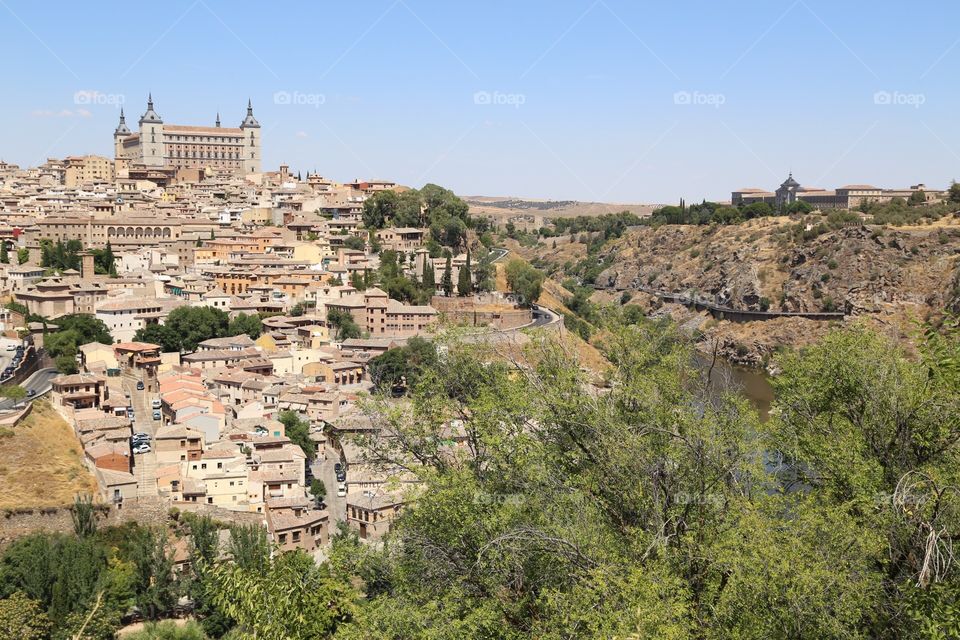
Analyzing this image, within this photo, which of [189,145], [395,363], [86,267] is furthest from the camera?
[189,145]

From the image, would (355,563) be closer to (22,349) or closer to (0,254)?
(22,349)

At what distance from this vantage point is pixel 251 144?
3209 inches

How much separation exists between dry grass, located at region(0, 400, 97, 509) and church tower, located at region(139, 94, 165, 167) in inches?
2247

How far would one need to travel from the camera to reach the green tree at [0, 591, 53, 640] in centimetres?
1542

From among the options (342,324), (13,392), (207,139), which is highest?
(207,139)

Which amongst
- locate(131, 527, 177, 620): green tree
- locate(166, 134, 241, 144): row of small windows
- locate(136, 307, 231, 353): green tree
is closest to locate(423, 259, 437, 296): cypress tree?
locate(136, 307, 231, 353): green tree

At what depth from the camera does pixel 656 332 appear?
11602 mm

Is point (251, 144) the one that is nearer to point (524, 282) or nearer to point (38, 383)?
point (524, 282)

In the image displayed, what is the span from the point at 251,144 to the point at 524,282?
4480 cm

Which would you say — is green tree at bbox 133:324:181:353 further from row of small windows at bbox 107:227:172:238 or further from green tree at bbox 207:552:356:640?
green tree at bbox 207:552:356:640

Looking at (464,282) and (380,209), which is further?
(380,209)

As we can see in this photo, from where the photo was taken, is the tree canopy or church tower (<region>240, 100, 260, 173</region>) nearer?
the tree canopy

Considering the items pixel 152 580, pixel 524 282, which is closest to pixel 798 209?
pixel 524 282

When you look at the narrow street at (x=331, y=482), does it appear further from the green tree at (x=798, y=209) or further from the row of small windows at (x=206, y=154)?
the row of small windows at (x=206, y=154)
